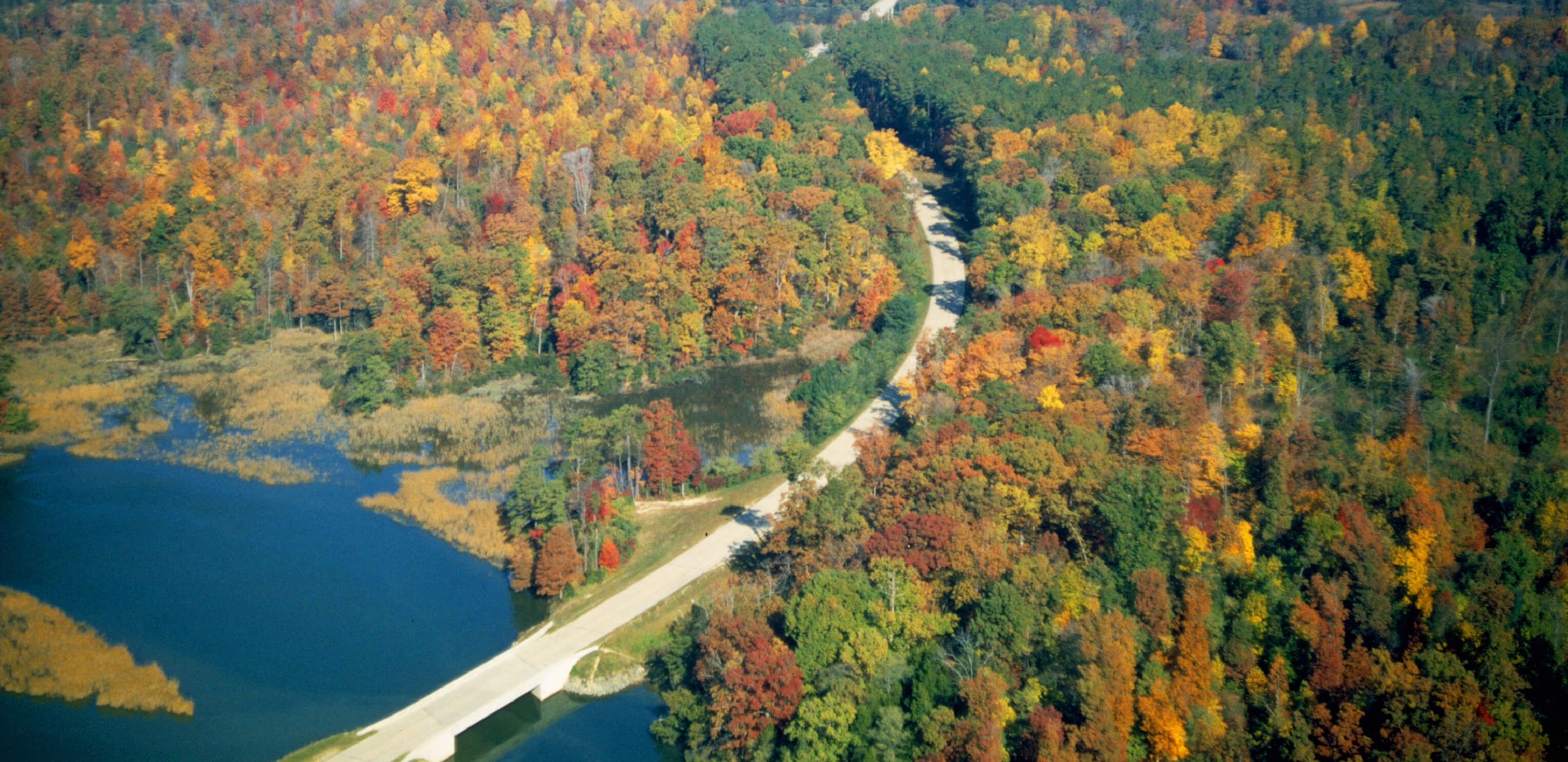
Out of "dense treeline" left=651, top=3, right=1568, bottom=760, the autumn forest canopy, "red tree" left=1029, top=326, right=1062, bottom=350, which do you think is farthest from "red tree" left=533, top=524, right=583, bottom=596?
"red tree" left=1029, top=326, right=1062, bottom=350

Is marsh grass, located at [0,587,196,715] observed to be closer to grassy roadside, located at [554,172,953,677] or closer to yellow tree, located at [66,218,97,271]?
grassy roadside, located at [554,172,953,677]

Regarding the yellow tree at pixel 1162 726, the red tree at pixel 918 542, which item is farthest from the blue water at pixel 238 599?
the yellow tree at pixel 1162 726

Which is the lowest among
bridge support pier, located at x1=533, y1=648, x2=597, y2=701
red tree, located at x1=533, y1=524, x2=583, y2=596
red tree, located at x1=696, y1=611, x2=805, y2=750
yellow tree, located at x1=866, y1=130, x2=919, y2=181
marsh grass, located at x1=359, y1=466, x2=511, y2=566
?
marsh grass, located at x1=359, y1=466, x2=511, y2=566

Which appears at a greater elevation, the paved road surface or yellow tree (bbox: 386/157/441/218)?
the paved road surface

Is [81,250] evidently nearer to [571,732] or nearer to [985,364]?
[571,732]

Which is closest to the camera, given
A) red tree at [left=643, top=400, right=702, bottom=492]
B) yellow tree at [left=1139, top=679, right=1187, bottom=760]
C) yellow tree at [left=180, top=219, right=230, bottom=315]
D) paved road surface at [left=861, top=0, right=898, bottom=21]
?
yellow tree at [left=1139, top=679, right=1187, bottom=760]

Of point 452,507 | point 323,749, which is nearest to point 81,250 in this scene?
point 452,507

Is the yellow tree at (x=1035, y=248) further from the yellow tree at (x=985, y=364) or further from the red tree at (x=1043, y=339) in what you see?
the yellow tree at (x=985, y=364)
